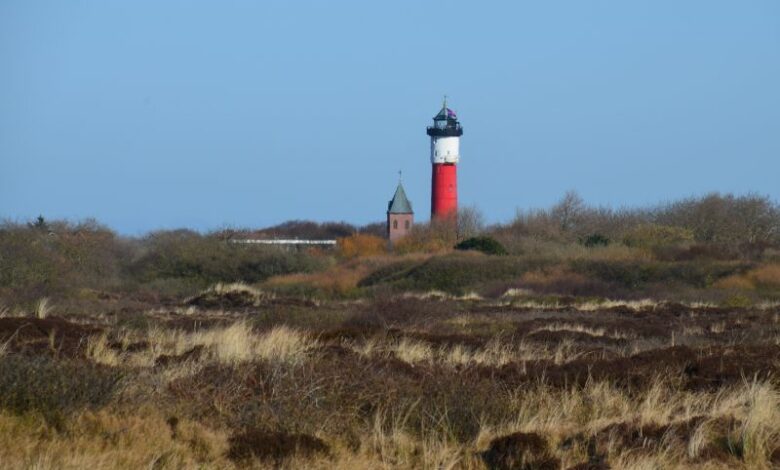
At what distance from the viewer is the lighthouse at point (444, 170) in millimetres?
87688

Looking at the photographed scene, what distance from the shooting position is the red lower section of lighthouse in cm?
8769

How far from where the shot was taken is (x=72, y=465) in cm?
807

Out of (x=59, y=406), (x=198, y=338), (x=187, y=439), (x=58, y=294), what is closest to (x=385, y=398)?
(x=187, y=439)

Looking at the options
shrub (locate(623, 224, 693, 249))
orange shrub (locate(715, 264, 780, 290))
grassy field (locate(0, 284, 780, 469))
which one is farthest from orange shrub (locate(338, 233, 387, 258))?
grassy field (locate(0, 284, 780, 469))

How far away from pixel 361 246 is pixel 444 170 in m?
8.58

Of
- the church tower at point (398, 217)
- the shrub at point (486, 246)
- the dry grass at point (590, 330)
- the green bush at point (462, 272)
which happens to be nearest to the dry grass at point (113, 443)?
the dry grass at point (590, 330)

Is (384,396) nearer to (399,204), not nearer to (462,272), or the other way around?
(462,272)

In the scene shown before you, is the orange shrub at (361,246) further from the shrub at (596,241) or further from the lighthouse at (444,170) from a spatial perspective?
the shrub at (596,241)

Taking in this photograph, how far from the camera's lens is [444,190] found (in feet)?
288

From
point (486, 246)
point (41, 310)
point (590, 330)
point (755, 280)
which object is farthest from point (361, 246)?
point (41, 310)

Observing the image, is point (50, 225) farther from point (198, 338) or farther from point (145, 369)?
point (145, 369)

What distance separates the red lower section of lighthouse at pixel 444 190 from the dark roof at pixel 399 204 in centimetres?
894

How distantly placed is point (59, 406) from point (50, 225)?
58.1 metres

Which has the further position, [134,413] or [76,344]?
[76,344]
